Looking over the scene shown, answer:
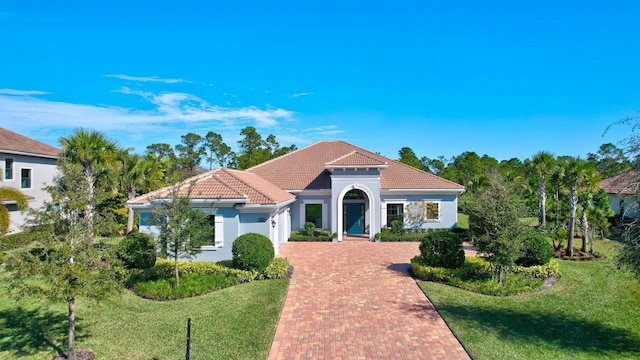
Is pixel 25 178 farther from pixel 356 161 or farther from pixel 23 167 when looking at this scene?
pixel 356 161

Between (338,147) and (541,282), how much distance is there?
69.9 ft

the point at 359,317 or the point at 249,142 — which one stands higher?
the point at 249,142

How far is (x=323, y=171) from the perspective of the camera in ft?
96.4

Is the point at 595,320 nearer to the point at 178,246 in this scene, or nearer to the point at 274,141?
the point at 178,246

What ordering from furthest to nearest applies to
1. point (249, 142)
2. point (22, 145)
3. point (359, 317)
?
1. point (249, 142)
2. point (22, 145)
3. point (359, 317)

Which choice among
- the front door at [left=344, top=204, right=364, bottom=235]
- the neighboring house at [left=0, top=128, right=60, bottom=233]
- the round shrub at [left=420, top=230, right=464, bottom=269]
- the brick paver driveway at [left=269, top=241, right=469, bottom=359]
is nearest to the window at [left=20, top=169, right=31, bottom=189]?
the neighboring house at [left=0, top=128, right=60, bottom=233]

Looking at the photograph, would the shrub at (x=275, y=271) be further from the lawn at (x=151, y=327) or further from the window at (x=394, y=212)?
the window at (x=394, y=212)

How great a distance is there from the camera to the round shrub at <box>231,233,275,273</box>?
589 inches

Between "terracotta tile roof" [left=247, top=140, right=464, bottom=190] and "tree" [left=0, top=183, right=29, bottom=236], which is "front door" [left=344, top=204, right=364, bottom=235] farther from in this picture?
"tree" [left=0, top=183, right=29, bottom=236]

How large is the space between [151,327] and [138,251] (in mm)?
5594

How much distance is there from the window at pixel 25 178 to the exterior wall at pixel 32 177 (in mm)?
174

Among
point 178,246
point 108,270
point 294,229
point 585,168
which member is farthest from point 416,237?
point 108,270

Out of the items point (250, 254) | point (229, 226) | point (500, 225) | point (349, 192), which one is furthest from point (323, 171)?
point (500, 225)

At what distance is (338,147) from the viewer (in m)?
32.8
